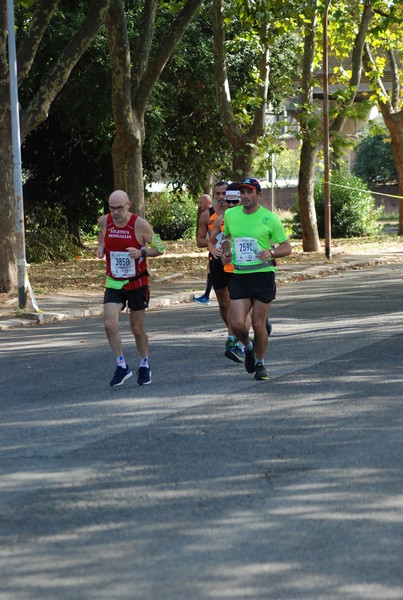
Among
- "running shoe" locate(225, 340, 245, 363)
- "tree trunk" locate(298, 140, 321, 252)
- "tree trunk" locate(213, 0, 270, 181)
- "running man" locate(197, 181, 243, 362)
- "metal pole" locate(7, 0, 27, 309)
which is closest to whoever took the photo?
"running shoe" locate(225, 340, 245, 363)

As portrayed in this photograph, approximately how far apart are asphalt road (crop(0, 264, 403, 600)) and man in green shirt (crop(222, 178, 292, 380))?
507 millimetres

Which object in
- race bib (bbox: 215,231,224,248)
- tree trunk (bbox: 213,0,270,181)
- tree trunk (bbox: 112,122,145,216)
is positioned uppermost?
tree trunk (bbox: 213,0,270,181)

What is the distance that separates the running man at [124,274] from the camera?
34.0 feet

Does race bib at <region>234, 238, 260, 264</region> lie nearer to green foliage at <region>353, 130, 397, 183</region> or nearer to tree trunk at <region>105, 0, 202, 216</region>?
tree trunk at <region>105, 0, 202, 216</region>

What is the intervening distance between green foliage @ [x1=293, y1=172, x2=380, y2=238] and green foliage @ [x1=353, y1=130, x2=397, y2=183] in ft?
90.8

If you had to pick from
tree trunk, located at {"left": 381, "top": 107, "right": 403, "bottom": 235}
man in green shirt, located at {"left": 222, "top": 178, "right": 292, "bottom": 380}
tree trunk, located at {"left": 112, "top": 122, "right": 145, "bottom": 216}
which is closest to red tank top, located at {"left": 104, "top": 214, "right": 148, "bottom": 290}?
man in green shirt, located at {"left": 222, "top": 178, "right": 292, "bottom": 380}

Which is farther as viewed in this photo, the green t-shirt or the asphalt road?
the green t-shirt

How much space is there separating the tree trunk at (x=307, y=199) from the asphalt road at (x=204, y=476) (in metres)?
18.3

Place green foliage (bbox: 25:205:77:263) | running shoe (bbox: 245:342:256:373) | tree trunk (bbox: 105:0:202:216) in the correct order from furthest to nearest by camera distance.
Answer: green foliage (bbox: 25:205:77:263) < tree trunk (bbox: 105:0:202:216) < running shoe (bbox: 245:342:256:373)

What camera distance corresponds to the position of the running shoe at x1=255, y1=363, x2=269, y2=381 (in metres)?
10.6

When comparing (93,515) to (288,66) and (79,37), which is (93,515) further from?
(288,66)

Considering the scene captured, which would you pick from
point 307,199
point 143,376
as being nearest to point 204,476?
point 143,376

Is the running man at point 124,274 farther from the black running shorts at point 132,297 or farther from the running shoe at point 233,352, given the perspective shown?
the running shoe at point 233,352

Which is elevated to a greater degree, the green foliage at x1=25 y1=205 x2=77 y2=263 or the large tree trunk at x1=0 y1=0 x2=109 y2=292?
the large tree trunk at x1=0 y1=0 x2=109 y2=292
